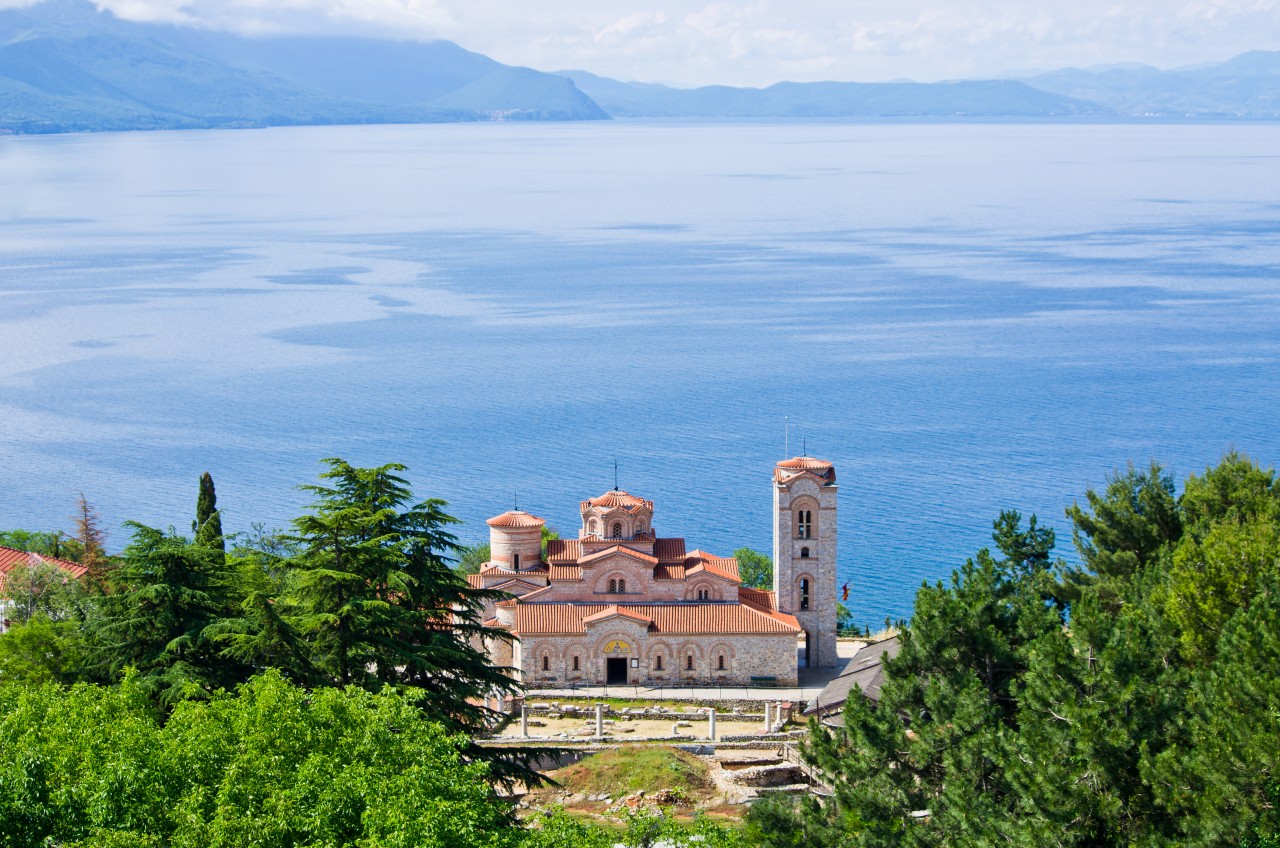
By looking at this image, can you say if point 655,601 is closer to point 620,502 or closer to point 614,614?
point 614,614

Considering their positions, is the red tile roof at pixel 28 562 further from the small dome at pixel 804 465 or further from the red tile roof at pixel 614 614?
the small dome at pixel 804 465

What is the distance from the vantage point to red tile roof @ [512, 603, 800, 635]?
1817 inches

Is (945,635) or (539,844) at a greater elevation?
(945,635)

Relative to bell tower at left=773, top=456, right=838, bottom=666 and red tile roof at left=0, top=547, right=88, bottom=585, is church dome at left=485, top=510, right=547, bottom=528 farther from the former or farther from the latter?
red tile roof at left=0, top=547, right=88, bottom=585

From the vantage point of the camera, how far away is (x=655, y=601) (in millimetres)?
47500

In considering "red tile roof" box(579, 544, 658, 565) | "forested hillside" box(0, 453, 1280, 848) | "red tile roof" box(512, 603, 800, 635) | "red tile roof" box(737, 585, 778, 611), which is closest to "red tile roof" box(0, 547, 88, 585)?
"forested hillside" box(0, 453, 1280, 848)

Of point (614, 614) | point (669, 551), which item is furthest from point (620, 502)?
point (614, 614)

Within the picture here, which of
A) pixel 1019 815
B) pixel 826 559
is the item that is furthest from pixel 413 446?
pixel 1019 815

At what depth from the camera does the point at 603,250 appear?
162 meters

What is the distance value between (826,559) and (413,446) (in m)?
40.9

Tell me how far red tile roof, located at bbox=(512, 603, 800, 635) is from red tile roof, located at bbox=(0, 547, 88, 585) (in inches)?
591

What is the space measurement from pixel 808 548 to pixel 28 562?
26216 millimetres

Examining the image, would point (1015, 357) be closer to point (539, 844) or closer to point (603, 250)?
point (603, 250)

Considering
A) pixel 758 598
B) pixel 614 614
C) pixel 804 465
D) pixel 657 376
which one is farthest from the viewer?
pixel 657 376
